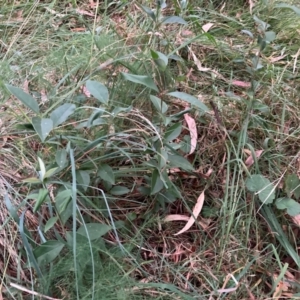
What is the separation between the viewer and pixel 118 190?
1.17 metres

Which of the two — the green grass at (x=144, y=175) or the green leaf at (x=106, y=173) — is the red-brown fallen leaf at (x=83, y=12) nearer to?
the green grass at (x=144, y=175)

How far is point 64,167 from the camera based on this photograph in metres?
1.07

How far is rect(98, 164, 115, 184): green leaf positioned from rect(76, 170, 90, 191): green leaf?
0.12 feet

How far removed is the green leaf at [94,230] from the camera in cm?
105

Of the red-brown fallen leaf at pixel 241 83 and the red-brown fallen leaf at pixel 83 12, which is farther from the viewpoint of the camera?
the red-brown fallen leaf at pixel 83 12

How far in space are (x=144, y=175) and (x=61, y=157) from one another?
9.7 inches

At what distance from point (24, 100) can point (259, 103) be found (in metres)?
0.69

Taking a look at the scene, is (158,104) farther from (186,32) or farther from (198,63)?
(186,32)

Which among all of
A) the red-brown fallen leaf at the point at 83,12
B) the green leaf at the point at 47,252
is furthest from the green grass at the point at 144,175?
the red-brown fallen leaf at the point at 83,12

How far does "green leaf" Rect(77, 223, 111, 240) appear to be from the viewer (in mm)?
1047

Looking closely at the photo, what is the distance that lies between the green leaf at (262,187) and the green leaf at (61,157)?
0.48 m

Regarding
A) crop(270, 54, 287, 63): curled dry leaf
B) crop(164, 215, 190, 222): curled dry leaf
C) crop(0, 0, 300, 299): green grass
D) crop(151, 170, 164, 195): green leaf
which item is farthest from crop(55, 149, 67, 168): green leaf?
crop(270, 54, 287, 63): curled dry leaf

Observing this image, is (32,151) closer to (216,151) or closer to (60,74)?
(60,74)

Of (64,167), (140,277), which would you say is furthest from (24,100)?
(140,277)
